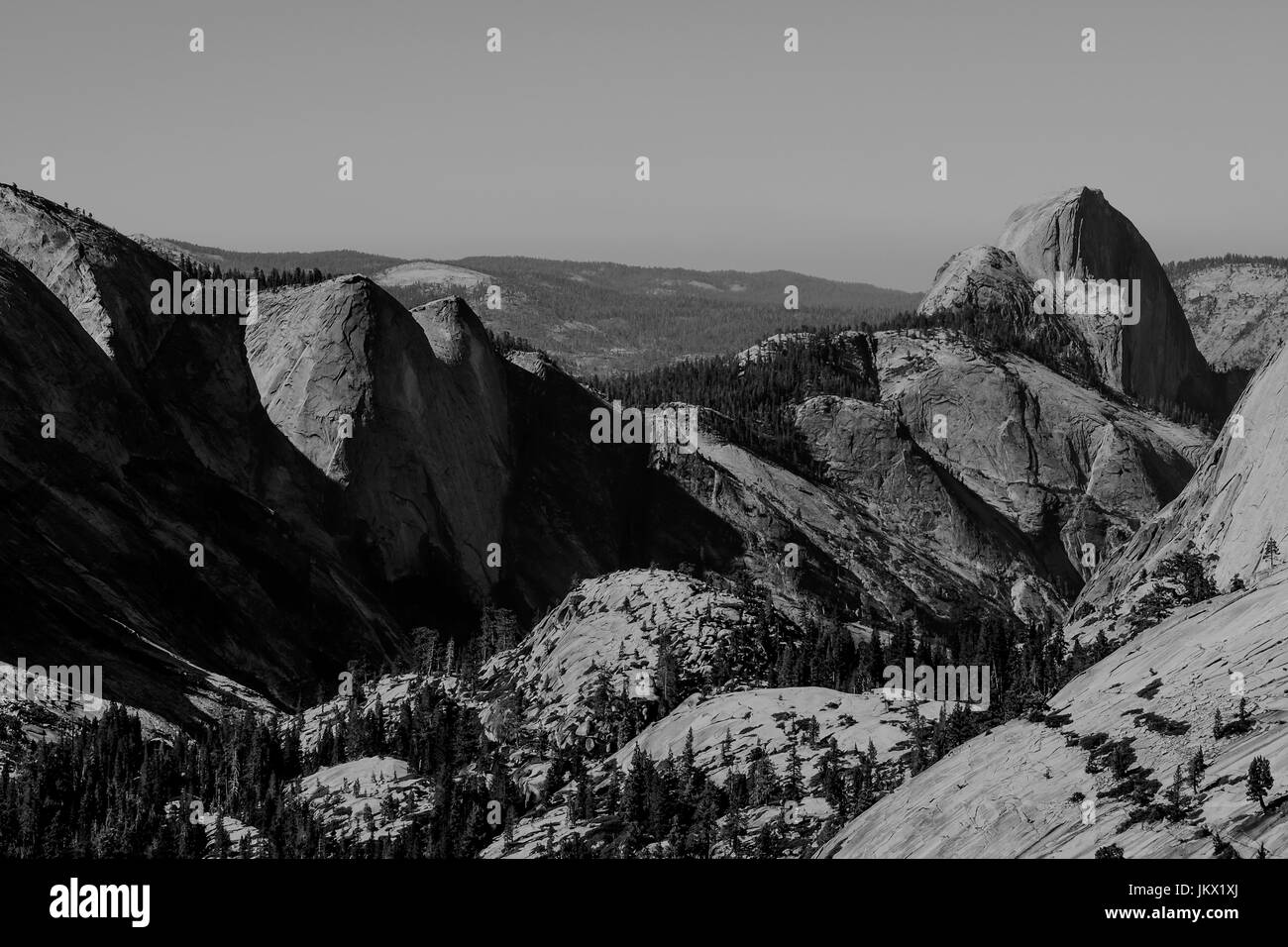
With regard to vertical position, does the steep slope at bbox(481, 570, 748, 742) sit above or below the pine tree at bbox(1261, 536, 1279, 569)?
below

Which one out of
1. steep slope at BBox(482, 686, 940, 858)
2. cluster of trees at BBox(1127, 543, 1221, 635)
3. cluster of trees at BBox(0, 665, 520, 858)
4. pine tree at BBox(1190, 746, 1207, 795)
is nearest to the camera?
pine tree at BBox(1190, 746, 1207, 795)

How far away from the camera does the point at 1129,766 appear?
99625 mm

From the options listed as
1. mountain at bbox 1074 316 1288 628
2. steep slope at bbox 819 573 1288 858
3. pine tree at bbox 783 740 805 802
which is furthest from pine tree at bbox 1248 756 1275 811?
mountain at bbox 1074 316 1288 628

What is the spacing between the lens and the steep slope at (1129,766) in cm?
9112

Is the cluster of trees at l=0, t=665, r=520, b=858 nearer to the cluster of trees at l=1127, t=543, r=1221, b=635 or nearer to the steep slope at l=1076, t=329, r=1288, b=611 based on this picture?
the cluster of trees at l=1127, t=543, r=1221, b=635

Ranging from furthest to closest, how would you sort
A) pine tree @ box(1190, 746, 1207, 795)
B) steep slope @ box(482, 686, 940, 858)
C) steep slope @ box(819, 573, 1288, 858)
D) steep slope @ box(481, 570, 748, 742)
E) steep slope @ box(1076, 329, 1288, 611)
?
steep slope @ box(1076, 329, 1288, 611)
steep slope @ box(481, 570, 748, 742)
steep slope @ box(482, 686, 940, 858)
pine tree @ box(1190, 746, 1207, 795)
steep slope @ box(819, 573, 1288, 858)

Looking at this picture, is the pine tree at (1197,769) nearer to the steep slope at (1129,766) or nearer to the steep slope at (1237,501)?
the steep slope at (1129,766)

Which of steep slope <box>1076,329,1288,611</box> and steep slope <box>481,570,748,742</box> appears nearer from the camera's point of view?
steep slope <box>481,570,748,742</box>

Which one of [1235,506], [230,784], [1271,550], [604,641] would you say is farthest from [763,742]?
[1235,506]

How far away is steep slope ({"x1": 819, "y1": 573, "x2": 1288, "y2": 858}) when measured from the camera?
299ft

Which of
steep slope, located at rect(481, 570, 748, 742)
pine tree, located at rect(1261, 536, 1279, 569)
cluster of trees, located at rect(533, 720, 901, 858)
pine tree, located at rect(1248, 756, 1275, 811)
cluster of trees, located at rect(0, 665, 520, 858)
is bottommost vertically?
cluster of trees, located at rect(0, 665, 520, 858)

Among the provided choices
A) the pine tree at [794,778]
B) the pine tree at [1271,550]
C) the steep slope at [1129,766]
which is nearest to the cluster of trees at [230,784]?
the pine tree at [794,778]

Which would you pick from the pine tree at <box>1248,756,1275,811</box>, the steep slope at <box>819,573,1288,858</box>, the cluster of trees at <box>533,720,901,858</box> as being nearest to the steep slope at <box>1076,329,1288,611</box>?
the steep slope at <box>819,573,1288,858</box>
